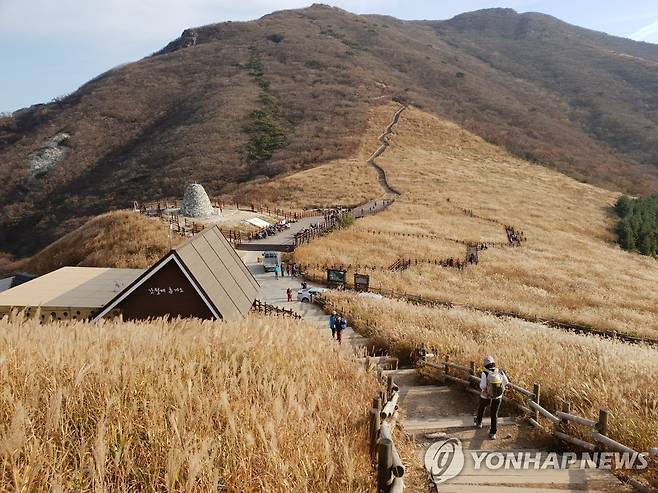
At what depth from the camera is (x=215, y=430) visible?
407 cm

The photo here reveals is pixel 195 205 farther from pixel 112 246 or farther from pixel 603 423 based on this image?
pixel 603 423

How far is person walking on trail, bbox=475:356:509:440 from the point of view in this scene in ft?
26.6

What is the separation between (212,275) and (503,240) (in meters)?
40.0

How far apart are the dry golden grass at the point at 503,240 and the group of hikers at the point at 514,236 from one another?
0.85 meters

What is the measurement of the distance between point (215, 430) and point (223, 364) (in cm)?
154

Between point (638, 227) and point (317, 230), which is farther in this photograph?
point (638, 227)

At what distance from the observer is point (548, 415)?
7.72 m

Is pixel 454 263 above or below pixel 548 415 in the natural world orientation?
below

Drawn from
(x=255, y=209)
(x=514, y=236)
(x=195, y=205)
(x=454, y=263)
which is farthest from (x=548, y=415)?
(x=255, y=209)

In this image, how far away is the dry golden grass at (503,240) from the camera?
101ft

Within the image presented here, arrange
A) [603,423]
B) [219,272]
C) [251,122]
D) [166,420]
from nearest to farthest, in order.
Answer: [166,420]
[603,423]
[219,272]
[251,122]

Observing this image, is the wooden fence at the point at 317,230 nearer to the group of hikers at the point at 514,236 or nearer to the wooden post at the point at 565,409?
the group of hikers at the point at 514,236

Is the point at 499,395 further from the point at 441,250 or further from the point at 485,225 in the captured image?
the point at 485,225

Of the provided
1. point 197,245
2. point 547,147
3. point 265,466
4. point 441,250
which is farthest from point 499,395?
point 547,147
